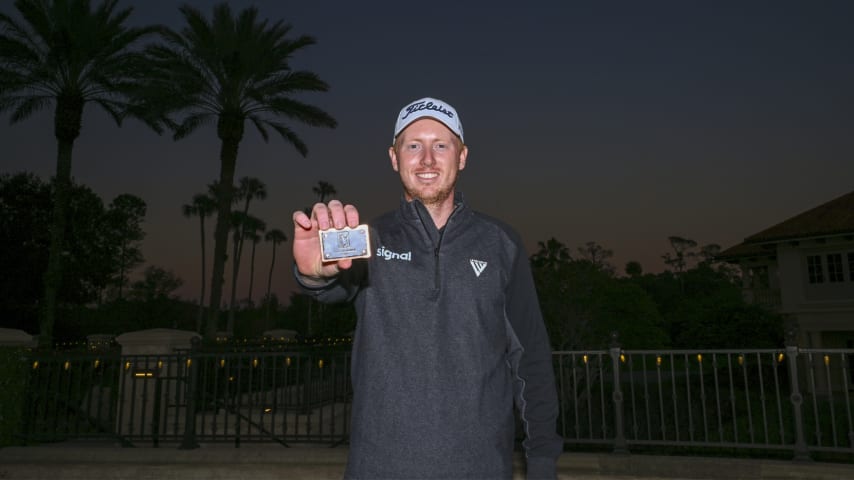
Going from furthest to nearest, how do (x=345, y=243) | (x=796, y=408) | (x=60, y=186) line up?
(x=60, y=186), (x=796, y=408), (x=345, y=243)

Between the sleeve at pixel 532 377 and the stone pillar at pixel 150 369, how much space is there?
21.8 feet

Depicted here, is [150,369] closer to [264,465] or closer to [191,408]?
[191,408]

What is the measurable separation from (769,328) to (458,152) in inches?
1065

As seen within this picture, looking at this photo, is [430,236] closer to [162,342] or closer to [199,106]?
[162,342]

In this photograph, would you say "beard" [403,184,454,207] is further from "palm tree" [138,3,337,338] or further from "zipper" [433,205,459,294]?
"palm tree" [138,3,337,338]

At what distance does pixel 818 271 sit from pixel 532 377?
95.4ft

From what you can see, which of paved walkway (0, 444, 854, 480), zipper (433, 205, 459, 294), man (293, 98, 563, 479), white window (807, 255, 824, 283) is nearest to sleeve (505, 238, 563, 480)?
man (293, 98, 563, 479)

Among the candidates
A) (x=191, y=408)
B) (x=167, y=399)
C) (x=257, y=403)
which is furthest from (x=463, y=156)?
(x=257, y=403)

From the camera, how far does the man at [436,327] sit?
188 centimetres

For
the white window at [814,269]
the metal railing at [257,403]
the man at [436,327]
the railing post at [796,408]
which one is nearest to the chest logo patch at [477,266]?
the man at [436,327]

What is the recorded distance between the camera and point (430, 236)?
2.16 m

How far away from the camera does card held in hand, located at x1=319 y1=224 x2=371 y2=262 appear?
1.77 m

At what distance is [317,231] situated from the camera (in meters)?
1.91

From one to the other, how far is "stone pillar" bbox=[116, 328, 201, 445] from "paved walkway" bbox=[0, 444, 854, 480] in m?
0.95
